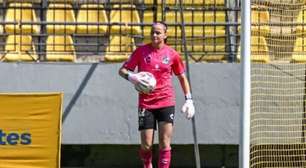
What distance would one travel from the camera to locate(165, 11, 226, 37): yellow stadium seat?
35.8 feet

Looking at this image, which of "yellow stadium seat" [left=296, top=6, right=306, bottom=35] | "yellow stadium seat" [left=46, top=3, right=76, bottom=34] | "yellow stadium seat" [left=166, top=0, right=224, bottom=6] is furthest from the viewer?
"yellow stadium seat" [left=166, top=0, right=224, bottom=6]

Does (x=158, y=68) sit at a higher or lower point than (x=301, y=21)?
lower

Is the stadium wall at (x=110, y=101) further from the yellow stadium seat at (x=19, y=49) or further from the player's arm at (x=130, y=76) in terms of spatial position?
the player's arm at (x=130, y=76)

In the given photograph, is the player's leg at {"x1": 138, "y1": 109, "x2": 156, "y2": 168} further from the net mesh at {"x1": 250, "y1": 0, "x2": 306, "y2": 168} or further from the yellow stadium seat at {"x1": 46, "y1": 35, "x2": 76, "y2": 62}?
the yellow stadium seat at {"x1": 46, "y1": 35, "x2": 76, "y2": 62}

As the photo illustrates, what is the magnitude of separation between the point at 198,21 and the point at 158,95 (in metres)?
3.31

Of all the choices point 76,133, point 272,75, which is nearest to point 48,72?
point 76,133

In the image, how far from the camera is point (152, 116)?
8094 millimetres

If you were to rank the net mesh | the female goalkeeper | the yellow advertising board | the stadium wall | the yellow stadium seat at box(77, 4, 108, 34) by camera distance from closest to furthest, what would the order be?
the female goalkeeper, the yellow advertising board, the net mesh, the stadium wall, the yellow stadium seat at box(77, 4, 108, 34)

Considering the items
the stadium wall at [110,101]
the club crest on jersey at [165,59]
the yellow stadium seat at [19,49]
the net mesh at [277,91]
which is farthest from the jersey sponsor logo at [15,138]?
the net mesh at [277,91]

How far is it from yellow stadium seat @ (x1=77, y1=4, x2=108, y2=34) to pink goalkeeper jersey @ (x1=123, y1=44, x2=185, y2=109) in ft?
9.11

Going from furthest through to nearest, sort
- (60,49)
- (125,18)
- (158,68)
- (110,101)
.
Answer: (125,18), (60,49), (110,101), (158,68)

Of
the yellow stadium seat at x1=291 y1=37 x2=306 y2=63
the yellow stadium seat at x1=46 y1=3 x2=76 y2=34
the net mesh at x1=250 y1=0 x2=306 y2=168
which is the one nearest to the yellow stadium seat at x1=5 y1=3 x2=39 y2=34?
the yellow stadium seat at x1=46 y1=3 x2=76 y2=34

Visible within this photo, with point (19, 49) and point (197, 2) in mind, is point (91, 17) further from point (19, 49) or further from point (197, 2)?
point (197, 2)

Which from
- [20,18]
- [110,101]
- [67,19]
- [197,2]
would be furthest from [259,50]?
[20,18]
